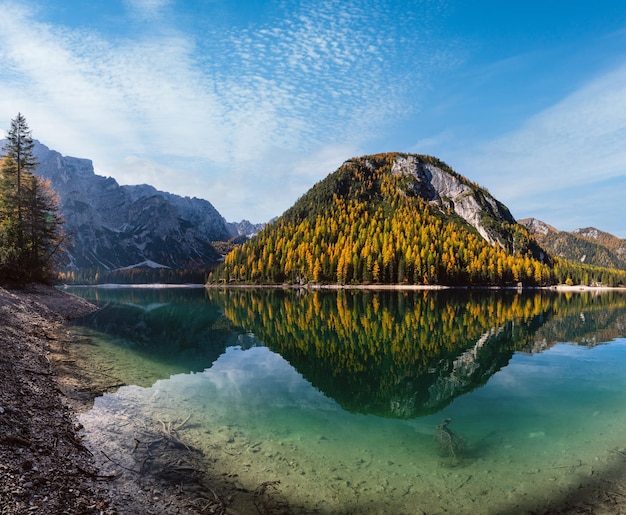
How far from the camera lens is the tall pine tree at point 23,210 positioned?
55438 mm

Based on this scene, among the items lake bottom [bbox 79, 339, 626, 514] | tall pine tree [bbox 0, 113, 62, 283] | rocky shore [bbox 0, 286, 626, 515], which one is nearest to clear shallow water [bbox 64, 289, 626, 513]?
lake bottom [bbox 79, 339, 626, 514]

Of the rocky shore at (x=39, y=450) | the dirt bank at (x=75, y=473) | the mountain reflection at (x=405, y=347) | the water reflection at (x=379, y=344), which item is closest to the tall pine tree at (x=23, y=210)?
the water reflection at (x=379, y=344)

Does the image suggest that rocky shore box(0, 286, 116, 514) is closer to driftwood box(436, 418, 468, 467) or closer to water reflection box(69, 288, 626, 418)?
water reflection box(69, 288, 626, 418)

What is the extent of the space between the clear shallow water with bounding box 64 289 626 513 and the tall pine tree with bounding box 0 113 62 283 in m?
22.6

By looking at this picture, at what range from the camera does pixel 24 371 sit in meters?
21.0

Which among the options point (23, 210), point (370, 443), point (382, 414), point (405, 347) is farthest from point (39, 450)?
point (23, 210)

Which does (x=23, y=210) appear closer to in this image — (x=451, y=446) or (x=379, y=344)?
(x=379, y=344)

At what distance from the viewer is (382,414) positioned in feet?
68.2

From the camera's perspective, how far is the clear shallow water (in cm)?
1348

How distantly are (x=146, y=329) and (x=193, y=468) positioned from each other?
4483cm

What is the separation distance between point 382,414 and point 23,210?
219ft

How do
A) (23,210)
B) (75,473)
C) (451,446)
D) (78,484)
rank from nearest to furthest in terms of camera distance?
1. (78,484)
2. (75,473)
3. (451,446)
4. (23,210)

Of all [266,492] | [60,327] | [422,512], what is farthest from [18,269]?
[422,512]

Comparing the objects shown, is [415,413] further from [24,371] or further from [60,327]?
[60,327]
